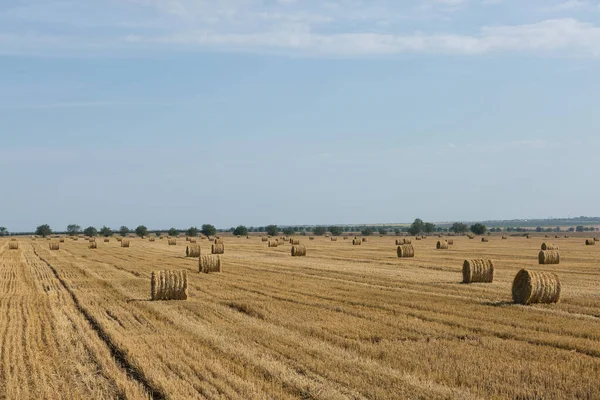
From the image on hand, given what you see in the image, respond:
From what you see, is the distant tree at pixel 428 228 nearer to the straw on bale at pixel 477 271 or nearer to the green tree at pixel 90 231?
the green tree at pixel 90 231

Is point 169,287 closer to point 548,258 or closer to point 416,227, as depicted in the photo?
point 548,258

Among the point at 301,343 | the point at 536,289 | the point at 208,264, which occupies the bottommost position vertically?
the point at 301,343

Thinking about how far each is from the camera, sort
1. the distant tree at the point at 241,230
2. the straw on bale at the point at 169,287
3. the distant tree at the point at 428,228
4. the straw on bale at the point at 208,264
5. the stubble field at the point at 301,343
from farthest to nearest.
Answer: the distant tree at the point at 428,228, the distant tree at the point at 241,230, the straw on bale at the point at 208,264, the straw on bale at the point at 169,287, the stubble field at the point at 301,343

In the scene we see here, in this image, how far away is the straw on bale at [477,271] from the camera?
886 inches

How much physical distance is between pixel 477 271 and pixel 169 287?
9.94m

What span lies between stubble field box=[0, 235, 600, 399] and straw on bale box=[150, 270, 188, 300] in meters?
0.48

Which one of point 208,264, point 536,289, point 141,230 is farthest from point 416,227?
point 536,289

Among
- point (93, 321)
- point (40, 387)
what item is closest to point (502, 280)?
point (93, 321)

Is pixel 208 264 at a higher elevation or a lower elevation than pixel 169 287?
higher

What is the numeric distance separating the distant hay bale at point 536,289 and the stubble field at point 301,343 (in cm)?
34

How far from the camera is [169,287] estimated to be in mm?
18125

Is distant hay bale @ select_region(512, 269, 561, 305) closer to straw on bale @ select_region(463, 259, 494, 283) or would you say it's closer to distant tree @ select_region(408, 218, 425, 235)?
straw on bale @ select_region(463, 259, 494, 283)

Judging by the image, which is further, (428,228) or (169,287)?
(428,228)

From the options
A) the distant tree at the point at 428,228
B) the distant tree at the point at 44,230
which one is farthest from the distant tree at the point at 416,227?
A: the distant tree at the point at 44,230
